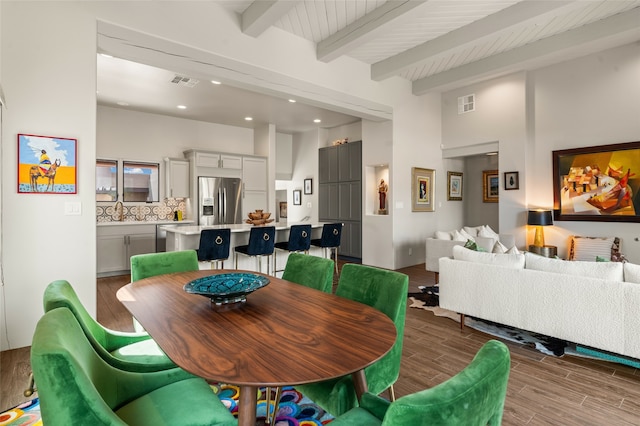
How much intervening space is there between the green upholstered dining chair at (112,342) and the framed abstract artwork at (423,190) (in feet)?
17.9

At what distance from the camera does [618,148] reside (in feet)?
16.4

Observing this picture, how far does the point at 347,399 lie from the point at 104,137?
6.63 meters

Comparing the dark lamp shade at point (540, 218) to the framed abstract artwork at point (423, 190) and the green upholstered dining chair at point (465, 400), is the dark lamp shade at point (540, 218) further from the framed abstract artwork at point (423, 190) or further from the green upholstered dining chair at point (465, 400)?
the green upholstered dining chair at point (465, 400)

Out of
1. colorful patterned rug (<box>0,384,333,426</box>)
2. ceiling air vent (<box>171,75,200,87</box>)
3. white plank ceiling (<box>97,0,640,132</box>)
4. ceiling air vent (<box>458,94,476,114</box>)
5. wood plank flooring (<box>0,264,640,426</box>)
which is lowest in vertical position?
wood plank flooring (<box>0,264,640,426</box>)

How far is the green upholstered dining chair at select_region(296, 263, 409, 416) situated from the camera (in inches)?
56.9

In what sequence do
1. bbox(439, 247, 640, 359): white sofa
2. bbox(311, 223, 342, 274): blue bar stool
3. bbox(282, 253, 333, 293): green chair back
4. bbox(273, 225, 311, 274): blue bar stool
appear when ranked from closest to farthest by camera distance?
bbox(282, 253, 333, 293): green chair back, bbox(439, 247, 640, 359): white sofa, bbox(273, 225, 311, 274): blue bar stool, bbox(311, 223, 342, 274): blue bar stool

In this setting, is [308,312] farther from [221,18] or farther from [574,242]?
[574,242]

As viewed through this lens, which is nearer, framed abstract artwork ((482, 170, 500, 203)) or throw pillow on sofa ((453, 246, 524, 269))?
throw pillow on sofa ((453, 246, 524, 269))

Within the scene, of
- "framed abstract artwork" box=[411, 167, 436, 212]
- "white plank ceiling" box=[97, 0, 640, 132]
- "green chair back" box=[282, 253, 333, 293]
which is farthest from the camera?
"framed abstract artwork" box=[411, 167, 436, 212]

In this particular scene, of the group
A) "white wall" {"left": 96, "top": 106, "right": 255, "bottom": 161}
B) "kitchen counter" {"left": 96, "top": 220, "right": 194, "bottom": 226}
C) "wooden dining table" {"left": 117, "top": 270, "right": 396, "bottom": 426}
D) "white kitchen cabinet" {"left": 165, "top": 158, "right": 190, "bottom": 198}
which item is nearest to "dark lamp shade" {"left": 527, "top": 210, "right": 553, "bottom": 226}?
"wooden dining table" {"left": 117, "top": 270, "right": 396, "bottom": 426}

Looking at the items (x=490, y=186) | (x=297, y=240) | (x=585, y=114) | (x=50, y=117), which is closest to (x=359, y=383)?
(x=50, y=117)

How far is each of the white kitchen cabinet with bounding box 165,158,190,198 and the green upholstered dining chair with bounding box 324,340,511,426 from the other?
679cm

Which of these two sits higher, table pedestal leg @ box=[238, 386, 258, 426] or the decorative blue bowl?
the decorative blue bowl

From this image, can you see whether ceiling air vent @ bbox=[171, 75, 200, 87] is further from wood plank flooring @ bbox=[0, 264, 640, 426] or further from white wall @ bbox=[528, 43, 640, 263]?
white wall @ bbox=[528, 43, 640, 263]
